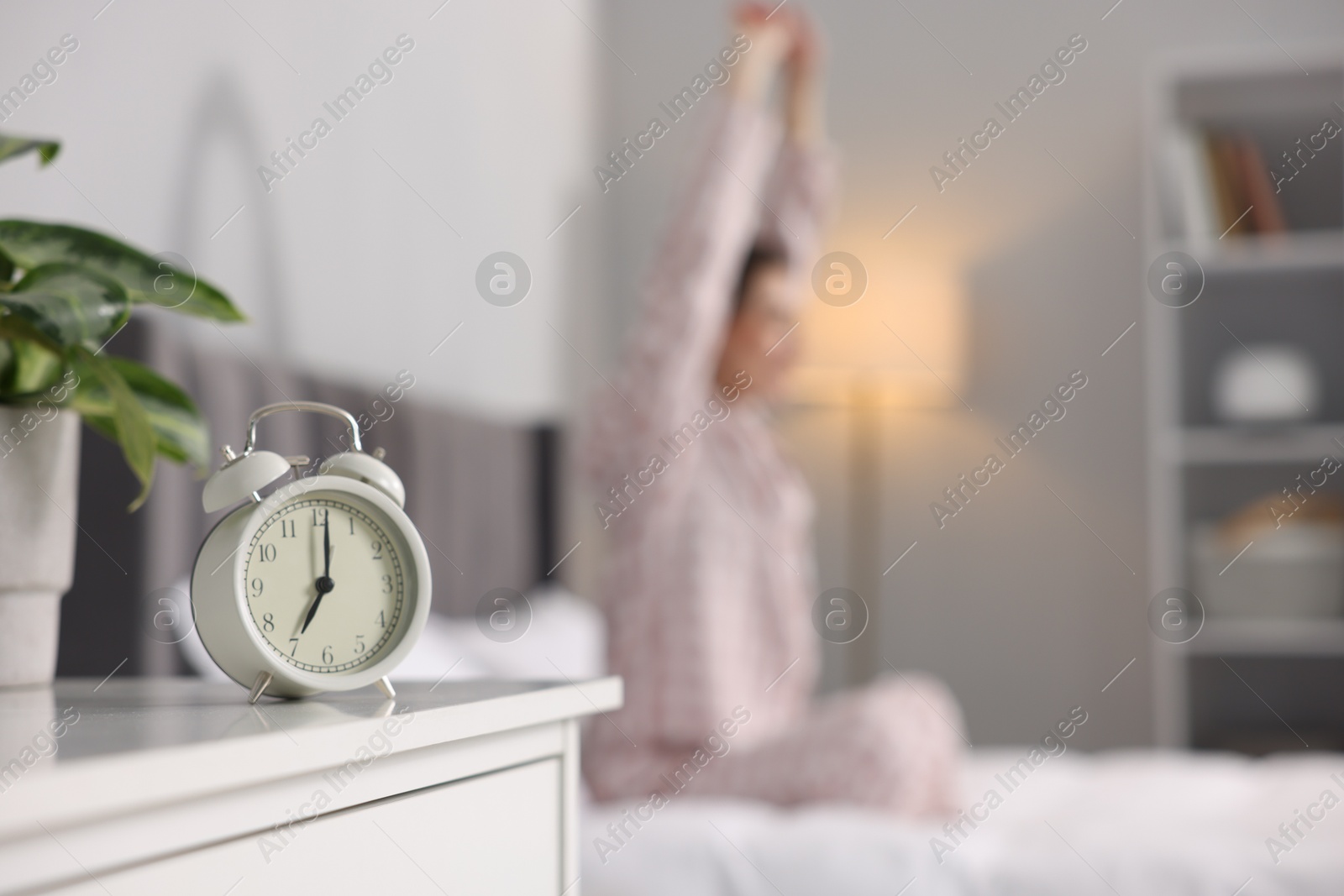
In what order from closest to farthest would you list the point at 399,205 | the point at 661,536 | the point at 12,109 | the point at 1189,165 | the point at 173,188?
the point at 12,109
the point at 173,188
the point at 661,536
the point at 399,205
the point at 1189,165

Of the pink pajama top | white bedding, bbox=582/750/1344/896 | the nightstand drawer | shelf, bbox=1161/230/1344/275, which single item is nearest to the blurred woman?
the pink pajama top

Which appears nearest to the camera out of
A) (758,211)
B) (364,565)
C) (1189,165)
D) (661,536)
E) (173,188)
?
(364,565)

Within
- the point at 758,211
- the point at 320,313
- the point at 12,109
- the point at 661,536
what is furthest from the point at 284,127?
the point at 758,211

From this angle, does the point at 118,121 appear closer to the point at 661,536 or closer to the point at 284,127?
the point at 284,127

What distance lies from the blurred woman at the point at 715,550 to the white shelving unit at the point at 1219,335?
93 cm

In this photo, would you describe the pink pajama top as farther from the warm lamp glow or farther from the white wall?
the warm lamp glow

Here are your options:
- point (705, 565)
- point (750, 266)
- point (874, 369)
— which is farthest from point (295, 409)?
point (874, 369)

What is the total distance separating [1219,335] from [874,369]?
2.65 ft

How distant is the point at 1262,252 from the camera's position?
8.40ft

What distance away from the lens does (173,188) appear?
133 cm

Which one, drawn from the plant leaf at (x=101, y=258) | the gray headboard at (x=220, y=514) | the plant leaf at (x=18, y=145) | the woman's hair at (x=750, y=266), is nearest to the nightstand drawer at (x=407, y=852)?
the plant leaf at (x=101, y=258)

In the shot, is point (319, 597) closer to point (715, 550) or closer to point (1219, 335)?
point (715, 550)

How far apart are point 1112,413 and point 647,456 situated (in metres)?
1.66

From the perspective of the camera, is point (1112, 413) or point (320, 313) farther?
point (1112, 413)
